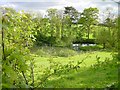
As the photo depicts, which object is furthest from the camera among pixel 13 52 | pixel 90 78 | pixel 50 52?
pixel 50 52

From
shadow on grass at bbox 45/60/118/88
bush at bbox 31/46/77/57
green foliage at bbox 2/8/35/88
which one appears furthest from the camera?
bush at bbox 31/46/77/57

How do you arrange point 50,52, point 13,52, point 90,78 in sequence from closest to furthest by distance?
point 13,52 < point 90,78 < point 50,52

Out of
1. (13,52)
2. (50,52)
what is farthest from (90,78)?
(13,52)

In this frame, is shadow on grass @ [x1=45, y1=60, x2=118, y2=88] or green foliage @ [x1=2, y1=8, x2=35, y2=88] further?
shadow on grass @ [x1=45, y1=60, x2=118, y2=88]

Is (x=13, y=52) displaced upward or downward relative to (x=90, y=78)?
upward

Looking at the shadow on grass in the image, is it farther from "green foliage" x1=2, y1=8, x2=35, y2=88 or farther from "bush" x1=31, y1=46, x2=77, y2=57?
"green foliage" x1=2, y1=8, x2=35, y2=88

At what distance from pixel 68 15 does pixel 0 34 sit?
31.9 feet

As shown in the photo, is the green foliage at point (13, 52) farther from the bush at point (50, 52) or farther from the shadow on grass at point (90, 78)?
the bush at point (50, 52)

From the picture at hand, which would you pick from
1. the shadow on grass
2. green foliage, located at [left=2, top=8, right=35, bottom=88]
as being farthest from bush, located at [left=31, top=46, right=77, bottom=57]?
green foliage, located at [left=2, top=8, right=35, bottom=88]

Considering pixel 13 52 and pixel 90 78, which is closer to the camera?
pixel 13 52

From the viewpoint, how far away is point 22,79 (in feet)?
4.65

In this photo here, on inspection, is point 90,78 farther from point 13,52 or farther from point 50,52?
point 13,52

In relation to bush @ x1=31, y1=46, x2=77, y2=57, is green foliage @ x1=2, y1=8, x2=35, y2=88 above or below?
above

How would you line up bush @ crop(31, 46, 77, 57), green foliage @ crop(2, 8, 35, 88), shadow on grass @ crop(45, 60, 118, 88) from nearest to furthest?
green foliage @ crop(2, 8, 35, 88) < shadow on grass @ crop(45, 60, 118, 88) < bush @ crop(31, 46, 77, 57)
